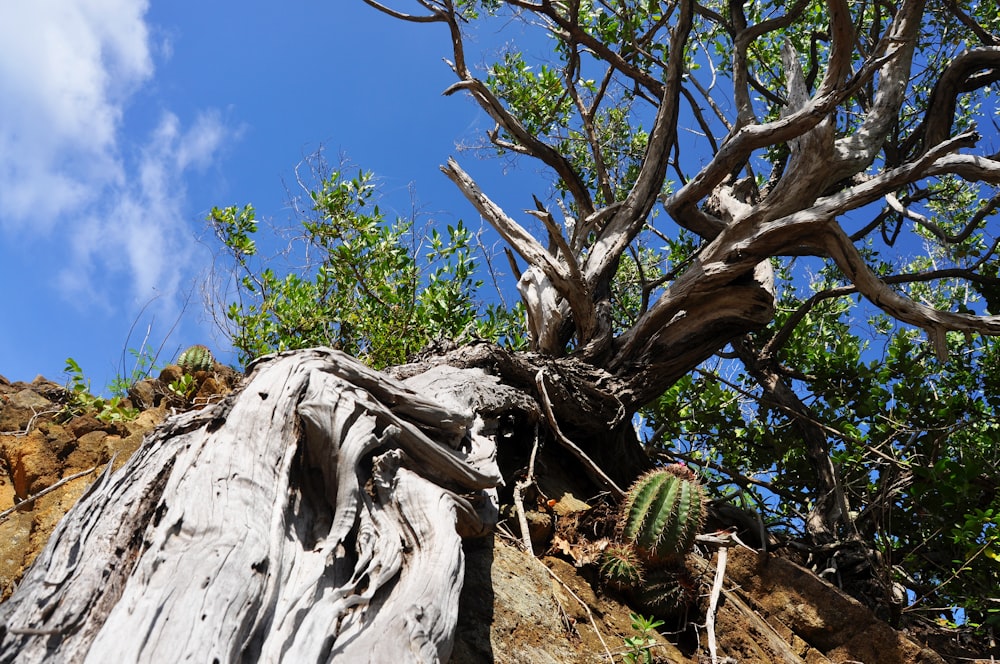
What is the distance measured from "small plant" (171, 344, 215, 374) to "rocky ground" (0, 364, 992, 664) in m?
0.80

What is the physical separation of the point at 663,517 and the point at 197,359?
3.88 m

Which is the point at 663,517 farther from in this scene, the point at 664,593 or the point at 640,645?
the point at 640,645

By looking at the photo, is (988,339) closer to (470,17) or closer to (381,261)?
(381,261)

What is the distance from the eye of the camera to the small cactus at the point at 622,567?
351cm

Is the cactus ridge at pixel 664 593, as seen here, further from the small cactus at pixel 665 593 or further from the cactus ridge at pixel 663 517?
the cactus ridge at pixel 663 517

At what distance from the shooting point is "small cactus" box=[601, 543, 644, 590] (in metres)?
3.51

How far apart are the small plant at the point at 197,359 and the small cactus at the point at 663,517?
336 centimetres

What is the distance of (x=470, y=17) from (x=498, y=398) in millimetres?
5406

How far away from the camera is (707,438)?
6.87 m

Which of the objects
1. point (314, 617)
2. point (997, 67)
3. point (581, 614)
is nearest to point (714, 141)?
point (997, 67)

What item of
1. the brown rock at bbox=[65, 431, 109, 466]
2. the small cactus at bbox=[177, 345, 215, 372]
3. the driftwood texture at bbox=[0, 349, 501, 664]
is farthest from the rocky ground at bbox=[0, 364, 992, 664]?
the small cactus at bbox=[177, 345, 215, 372]

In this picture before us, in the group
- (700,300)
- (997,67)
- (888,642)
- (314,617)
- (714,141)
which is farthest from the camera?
(714,141)

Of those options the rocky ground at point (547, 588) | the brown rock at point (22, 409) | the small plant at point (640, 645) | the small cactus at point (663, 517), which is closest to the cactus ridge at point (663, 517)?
the small cactus at point (663, 517)

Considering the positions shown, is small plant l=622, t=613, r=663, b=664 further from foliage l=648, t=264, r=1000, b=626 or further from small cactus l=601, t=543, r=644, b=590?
foliage l=648, t=264, r=1000, b=626
